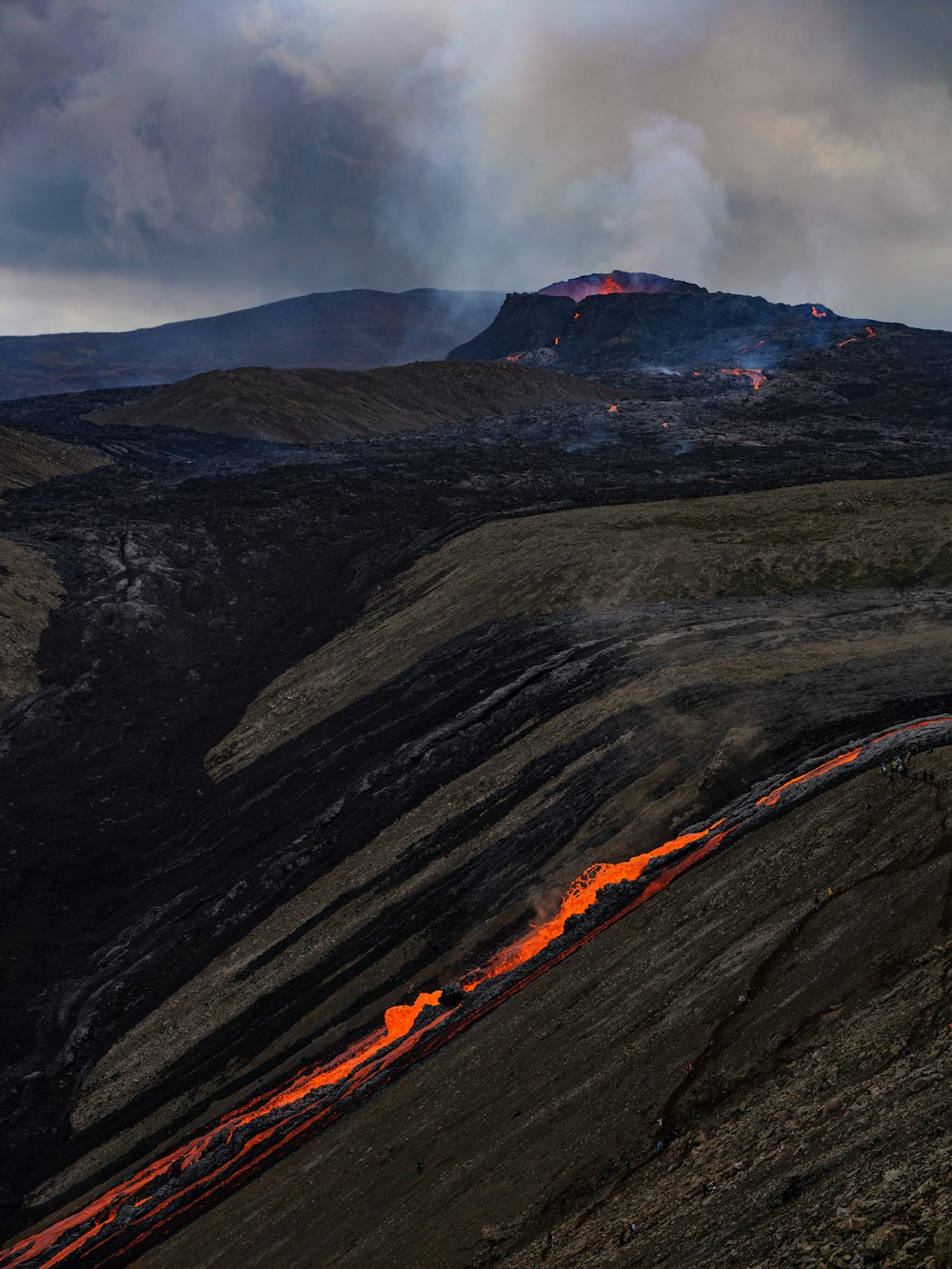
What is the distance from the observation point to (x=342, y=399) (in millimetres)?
124625

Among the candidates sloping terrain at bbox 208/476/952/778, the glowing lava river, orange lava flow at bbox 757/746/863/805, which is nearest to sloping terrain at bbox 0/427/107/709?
sloping terrain at bbox 208/476/952/778

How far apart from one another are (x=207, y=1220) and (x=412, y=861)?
11621mm

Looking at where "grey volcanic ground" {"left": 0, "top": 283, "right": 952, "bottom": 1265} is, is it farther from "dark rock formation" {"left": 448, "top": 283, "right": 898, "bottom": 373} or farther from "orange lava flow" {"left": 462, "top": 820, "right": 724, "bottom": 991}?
"dark rock formation" {"left": 448, "top": 283, "right": 898, "bottom": 373}

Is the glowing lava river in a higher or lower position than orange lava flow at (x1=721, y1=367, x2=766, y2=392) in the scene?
lower

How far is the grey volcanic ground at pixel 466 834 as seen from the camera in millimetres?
15797

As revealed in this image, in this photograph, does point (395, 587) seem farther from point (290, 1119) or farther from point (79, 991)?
point (290, 1119)

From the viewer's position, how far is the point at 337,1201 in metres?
17.7

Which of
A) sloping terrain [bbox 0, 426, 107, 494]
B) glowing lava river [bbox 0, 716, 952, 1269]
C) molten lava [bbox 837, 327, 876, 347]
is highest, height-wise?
molten lava [bbox 837, 327, 876, 347]

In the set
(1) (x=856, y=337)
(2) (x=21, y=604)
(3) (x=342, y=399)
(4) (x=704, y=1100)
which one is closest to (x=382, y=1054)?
(4) (x=704, y=1100)

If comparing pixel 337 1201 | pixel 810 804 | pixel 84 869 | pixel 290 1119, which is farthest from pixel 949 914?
pixel 84 869

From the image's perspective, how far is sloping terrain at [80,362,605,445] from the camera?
114500mm

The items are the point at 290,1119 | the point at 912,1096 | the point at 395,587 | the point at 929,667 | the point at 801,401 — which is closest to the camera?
the point at 912,1096

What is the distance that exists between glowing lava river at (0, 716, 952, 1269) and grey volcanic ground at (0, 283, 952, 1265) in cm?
88

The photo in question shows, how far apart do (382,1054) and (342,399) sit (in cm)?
10999
